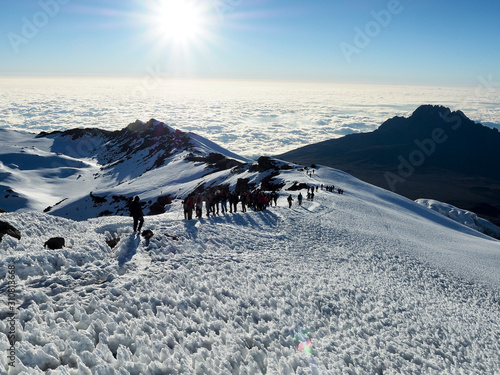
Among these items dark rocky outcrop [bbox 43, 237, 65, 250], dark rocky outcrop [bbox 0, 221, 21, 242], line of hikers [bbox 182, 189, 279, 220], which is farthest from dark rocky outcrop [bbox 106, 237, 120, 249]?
line of hikers [bbox 182, 189, 279, 220]

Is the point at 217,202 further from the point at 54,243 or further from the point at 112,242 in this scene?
the point at 54,243

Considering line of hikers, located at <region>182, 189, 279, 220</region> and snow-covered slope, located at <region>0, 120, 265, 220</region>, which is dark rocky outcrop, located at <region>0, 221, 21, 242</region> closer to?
line of hikers, located at <region>182, 189, 279, 220</region>

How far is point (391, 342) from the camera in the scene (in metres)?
10.1

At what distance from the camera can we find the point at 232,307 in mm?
9844

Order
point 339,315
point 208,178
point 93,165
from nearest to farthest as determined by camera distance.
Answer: point 339,315 → point 208,178 → point 93,165

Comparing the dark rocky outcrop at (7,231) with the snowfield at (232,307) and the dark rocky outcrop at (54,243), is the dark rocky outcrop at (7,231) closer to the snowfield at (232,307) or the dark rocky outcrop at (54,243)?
the snowfield at (232,307)

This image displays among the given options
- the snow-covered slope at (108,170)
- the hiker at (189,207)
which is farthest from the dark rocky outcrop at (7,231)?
the snow-covered slope at (108,170)

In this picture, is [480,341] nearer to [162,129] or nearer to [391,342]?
[391,342]

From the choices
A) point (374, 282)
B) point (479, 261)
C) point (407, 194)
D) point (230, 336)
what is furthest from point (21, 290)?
point (407, 194)

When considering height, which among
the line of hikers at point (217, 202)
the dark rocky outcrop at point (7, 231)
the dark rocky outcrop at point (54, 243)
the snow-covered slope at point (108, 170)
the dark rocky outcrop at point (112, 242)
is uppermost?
the dark rocky outcrop at point (7, 231)

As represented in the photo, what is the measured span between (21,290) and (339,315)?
10.6 m

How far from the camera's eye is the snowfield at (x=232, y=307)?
689 cm

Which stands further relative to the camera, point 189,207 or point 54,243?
point 189,207

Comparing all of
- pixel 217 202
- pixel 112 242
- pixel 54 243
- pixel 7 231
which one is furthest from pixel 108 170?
pixel 54 243
